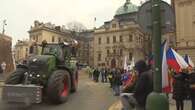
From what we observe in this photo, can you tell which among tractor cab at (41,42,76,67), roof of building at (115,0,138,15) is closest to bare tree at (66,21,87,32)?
roof of building at (115,0,138,15)

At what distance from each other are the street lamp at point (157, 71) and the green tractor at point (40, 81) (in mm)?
7796

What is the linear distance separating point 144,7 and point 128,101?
2.92 m

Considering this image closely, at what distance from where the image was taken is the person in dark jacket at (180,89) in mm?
13619

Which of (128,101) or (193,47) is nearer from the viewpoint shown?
(128,101)

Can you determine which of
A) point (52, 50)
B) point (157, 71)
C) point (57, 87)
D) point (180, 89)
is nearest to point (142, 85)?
point (157, 71)

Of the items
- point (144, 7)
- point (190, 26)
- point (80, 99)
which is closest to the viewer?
point (144, 7)

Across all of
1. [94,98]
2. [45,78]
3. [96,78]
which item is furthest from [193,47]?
[45,78]

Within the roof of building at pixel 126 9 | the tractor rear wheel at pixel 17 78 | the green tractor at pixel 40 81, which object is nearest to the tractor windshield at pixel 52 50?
the green tractor at pixel 40 81

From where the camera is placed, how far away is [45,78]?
49.3 ft

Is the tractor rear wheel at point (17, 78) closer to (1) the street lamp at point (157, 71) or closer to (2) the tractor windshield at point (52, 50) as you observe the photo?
(2) the tractor windshield at point (52, 50)

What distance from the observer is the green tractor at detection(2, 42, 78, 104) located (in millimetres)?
13672

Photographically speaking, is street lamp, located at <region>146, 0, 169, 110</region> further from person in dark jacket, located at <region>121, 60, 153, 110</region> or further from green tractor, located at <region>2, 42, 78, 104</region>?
green tractor, located at <region>2, 42, 78, 104</region>

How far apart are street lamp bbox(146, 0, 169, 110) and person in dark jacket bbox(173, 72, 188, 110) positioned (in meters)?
7.23

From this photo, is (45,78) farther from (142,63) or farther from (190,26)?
(190,26)
